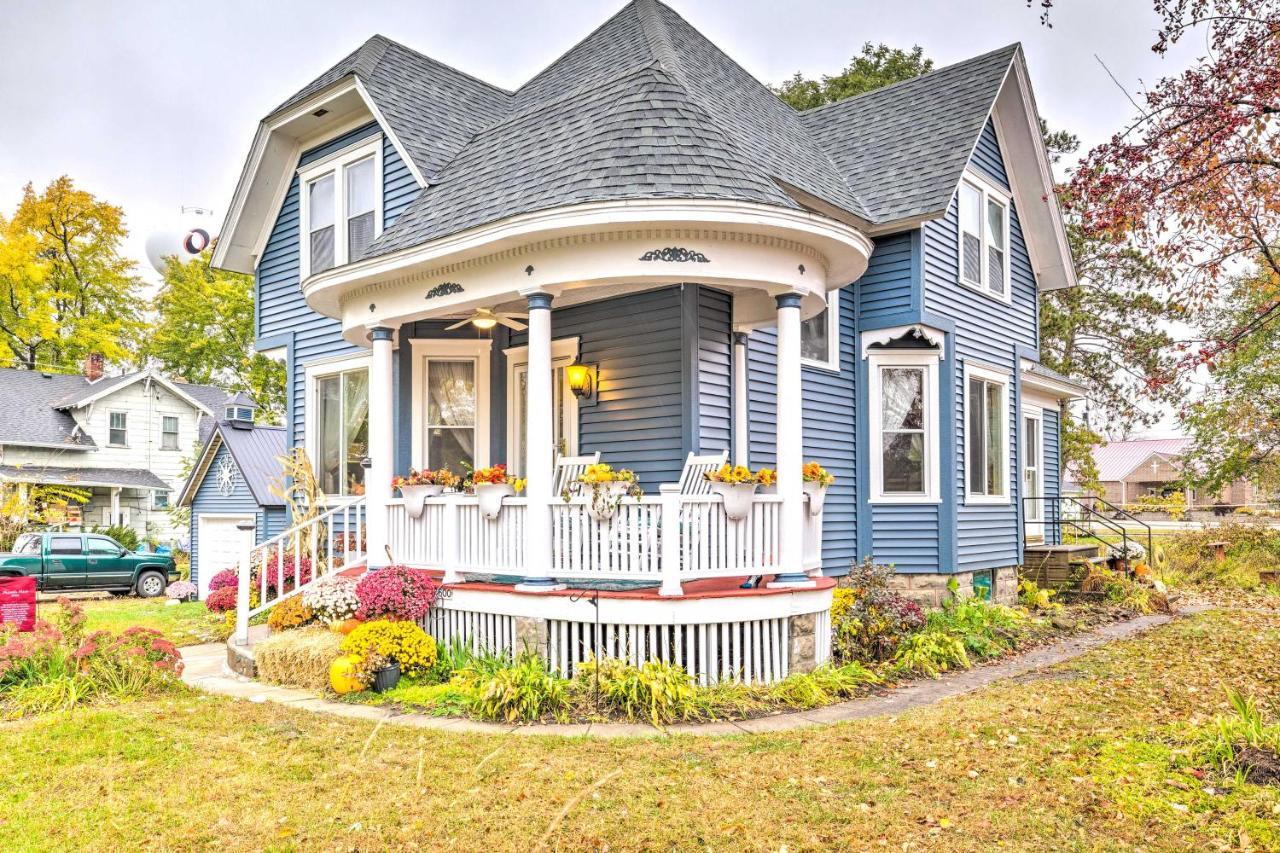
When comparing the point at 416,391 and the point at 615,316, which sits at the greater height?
the point at 615,316

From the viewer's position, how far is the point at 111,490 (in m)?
27.8

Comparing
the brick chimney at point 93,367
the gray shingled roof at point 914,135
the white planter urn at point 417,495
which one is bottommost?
the white planter urn at point 417,495

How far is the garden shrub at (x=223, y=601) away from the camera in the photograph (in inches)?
483

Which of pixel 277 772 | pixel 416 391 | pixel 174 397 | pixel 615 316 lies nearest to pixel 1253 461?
pixel 615 316

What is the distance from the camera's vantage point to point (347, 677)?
7078 mm

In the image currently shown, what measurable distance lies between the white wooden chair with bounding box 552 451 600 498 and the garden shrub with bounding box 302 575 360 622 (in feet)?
6.95

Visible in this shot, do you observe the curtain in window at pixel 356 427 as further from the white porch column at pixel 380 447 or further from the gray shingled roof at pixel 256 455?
the gray shingled roof at pixel 256 455

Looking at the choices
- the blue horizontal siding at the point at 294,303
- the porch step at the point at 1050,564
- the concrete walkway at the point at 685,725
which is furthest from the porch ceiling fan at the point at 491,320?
the porch step at the point at 1050,564

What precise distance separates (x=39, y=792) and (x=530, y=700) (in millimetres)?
2908

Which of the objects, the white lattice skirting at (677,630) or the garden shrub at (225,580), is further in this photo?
the garden shrub at (225,580)

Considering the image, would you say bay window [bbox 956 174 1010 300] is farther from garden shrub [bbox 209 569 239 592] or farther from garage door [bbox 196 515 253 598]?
garage door [bbox 196 515 253 598]

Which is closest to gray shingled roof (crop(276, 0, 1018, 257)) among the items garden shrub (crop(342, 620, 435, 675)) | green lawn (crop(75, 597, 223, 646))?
garden shrub (crop(342, 620, 435, 675))

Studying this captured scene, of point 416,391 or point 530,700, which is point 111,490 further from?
point 530,700

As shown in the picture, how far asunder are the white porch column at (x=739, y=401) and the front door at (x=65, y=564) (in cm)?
1496
